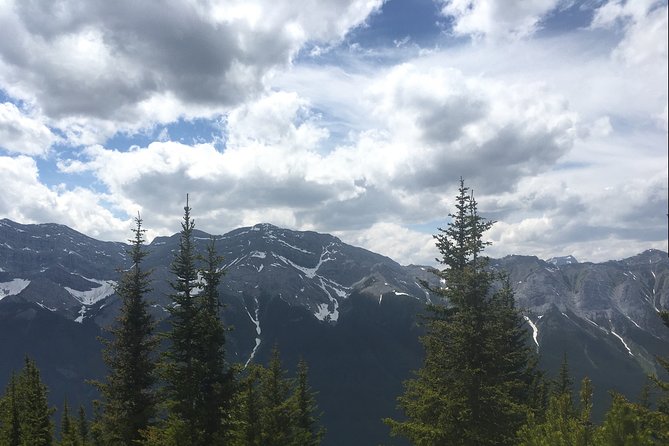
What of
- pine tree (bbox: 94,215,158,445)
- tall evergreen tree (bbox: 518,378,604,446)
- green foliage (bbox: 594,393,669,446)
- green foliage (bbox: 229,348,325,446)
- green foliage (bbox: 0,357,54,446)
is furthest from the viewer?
green foliage (bbox: 0,357,54,446)

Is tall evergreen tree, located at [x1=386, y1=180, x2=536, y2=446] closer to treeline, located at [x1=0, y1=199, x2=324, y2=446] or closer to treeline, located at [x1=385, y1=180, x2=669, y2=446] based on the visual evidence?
treeline, located at [x1=385, y1=180, x2=669, y2=446]

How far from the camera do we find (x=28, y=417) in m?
35.7

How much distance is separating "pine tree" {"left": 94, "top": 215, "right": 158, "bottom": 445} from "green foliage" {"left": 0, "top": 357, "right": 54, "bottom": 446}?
1253cm

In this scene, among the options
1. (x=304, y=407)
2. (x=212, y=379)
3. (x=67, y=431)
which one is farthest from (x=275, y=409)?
(x=67, y=431)

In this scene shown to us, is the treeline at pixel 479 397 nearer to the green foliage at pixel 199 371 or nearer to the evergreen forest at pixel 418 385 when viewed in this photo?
the evergreen forest at pixel 418 385

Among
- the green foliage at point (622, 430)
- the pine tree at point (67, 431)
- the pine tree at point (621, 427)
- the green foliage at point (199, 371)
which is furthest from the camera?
the pine tree at point (67, 431)


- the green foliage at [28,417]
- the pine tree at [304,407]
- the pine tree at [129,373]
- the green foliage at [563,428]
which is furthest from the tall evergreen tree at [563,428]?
the green foliage at [28,417]

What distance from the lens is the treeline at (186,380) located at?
20766 mm

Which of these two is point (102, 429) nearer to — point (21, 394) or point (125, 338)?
point (125, 338)

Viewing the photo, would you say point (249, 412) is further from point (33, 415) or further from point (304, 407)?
point (33, 415)

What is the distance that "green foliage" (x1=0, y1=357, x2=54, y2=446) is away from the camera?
33594 millimetres

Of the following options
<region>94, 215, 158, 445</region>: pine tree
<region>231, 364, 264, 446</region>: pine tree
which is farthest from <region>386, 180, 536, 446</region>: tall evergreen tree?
<region>94, 215, 158, 445</region>: pine tree

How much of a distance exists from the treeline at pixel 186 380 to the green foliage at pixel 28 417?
1310 cm

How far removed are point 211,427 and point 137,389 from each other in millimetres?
6574
